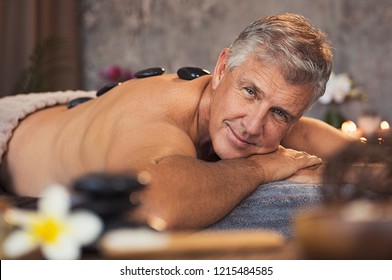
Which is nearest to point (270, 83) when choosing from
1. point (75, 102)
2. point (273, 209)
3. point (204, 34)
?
point (273, 209)

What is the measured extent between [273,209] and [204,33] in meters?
3.34

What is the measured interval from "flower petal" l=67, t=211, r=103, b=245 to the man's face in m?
1.04

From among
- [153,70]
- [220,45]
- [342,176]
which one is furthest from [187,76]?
[220,45]

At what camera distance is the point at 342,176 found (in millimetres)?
559

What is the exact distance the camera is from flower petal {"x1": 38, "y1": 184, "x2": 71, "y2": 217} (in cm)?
49

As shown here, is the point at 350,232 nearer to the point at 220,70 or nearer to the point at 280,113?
the point at 280,113

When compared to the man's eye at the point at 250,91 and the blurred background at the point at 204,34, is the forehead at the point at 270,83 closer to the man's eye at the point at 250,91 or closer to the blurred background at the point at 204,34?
the man's eye at the point at 250,91

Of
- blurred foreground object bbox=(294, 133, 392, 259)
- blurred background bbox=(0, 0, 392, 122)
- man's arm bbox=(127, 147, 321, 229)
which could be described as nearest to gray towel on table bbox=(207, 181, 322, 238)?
man's arm bbox=(127, 147, 321, 229)

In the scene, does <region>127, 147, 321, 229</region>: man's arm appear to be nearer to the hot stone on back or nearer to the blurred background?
the hot stone on back

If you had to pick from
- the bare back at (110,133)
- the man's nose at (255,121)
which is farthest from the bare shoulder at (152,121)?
the man's nose at (255,121)

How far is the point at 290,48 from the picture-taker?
4.95 ft

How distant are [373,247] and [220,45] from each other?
3.99 m

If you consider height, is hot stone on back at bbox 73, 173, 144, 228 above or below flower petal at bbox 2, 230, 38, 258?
above

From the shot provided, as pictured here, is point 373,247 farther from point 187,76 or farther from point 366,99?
point 366,99
